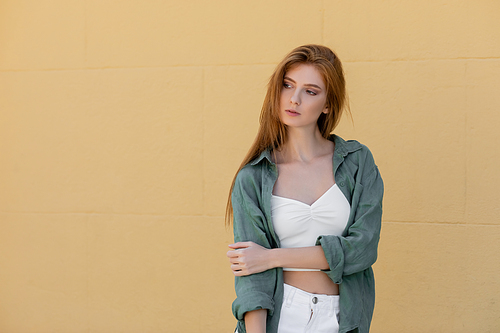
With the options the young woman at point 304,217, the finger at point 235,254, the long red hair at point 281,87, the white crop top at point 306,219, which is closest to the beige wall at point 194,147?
the long red hair at point 281,87

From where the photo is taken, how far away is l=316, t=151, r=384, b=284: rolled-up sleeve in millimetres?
1839

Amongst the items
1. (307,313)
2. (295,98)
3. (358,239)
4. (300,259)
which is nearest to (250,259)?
(300,259)

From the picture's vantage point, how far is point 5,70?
3.49 meters

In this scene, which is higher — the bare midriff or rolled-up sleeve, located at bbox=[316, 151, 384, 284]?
rolled-up sleeve, located at bbox=[316, 151, 384, 284]

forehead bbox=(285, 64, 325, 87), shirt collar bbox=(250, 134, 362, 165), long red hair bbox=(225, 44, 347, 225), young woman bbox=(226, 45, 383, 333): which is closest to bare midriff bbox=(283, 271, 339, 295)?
young woman bbox=(226, 45, 383, 333)

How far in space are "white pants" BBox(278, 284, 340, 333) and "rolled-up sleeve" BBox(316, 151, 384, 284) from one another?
108mm

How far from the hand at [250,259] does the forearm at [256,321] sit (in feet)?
0.49

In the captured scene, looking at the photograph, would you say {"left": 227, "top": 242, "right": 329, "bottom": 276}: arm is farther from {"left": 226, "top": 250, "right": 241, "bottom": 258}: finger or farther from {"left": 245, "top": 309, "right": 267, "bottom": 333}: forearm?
{"left": 245, "top": 309, "right": 267, "bottom": 333}: forearm

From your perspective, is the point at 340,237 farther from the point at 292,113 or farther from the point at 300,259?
the point at 292,113

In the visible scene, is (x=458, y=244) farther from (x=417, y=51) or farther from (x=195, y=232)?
(x=195, y=232)

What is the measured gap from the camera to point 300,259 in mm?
1862

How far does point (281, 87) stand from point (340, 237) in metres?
0.68

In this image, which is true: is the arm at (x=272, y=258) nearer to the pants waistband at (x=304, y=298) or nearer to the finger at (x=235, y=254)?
the finger at (x=235, y=254)

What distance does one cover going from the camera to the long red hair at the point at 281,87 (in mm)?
2029
